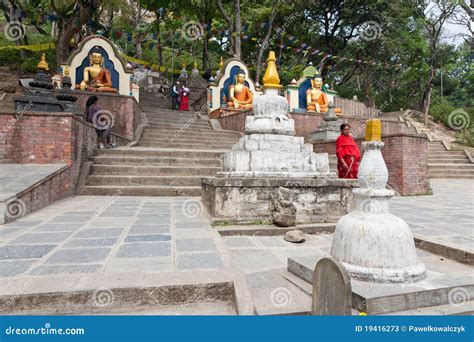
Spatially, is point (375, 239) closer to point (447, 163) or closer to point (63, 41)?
point (447, 163)

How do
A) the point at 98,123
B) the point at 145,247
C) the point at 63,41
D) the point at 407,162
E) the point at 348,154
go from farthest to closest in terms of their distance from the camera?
the point at 63,41, the point at 98,123, the point at 407,162, the point at 348,154, the point at 145,247

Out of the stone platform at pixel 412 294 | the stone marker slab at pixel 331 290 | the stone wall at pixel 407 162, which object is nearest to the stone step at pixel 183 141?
the stone wall at pixel 407 162

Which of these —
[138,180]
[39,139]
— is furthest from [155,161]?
[39,139]

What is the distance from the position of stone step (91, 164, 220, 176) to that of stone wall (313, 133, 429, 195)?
5341 millimetres

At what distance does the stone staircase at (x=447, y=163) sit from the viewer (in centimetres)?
1475

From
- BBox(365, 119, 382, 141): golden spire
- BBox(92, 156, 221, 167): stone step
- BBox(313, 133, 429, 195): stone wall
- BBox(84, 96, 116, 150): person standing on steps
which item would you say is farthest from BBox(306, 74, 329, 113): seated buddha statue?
BBox(365, 119, 382, 141): golden spire

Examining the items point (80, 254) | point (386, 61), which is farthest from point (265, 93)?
point (386, 61)

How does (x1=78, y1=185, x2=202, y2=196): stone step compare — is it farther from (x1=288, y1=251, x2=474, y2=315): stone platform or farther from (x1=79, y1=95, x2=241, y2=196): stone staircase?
(x1=288, y1=251, x2=474, y2=315): stone platform

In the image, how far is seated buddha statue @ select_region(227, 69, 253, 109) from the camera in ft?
57.1

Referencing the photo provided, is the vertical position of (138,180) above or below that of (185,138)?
below

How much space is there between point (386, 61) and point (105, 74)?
911 inches

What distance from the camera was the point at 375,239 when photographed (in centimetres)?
242

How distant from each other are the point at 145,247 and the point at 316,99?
639 inches

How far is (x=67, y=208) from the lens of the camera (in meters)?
5.70
